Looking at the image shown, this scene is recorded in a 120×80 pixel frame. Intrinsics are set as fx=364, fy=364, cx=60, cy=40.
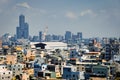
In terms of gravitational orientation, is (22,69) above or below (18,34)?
below

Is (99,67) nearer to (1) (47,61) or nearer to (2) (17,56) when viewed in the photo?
(1) (47,61)

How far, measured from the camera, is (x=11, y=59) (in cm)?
3431

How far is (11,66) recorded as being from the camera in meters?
27.9

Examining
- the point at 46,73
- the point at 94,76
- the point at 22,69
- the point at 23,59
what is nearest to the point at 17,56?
the point at 23,59

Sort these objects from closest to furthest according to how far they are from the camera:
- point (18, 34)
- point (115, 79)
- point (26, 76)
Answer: point (115, 79) < point (26, 76) < point (18, 34)

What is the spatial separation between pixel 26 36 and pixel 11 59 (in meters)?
108

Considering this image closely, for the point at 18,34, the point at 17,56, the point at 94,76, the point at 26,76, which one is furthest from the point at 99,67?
the point at 18,34

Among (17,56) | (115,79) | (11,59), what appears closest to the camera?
(115,79)

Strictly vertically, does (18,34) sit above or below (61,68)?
above

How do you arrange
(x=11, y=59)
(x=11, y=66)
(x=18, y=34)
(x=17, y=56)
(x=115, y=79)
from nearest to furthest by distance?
1. (x=115, y=79)
2. (x=11, y=66)
3. (x=11, y=59)
4. (x=17, y=56)
5. (x=18, y=34)

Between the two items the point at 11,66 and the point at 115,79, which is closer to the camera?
the point at 115,79

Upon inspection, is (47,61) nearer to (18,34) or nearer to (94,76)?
(94,76)

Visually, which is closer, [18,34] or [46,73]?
[46,73]

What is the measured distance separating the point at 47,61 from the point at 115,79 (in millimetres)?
12822
